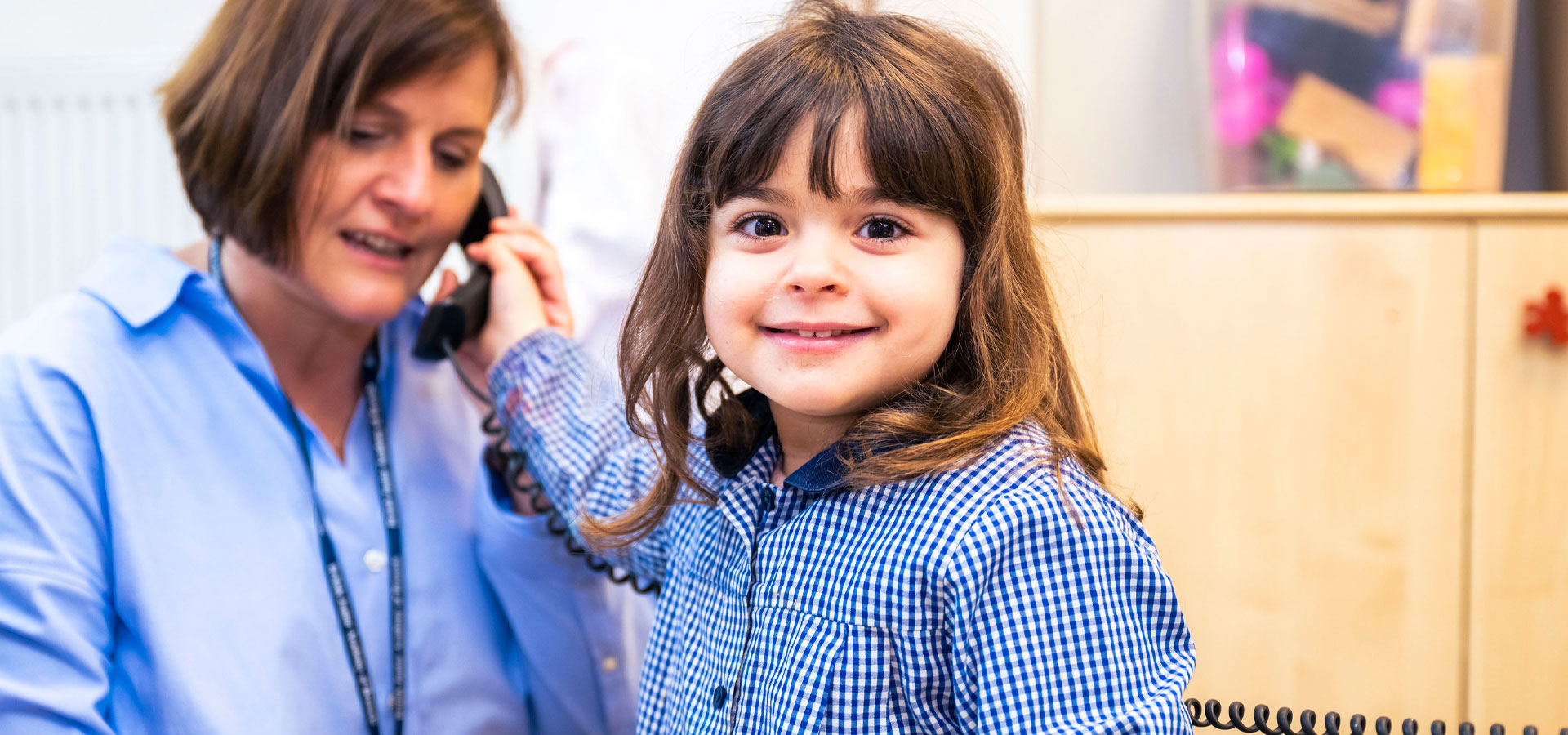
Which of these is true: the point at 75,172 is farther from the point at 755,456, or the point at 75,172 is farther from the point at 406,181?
the point at 755,456

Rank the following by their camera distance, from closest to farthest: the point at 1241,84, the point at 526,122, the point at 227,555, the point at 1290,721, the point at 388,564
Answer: the point at 1290,721, the point at 227,555, the point at 388,564, the point at 1241,84, the point at 526,122

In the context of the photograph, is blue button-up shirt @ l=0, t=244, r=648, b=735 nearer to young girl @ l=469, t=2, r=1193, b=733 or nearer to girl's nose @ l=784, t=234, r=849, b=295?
young girl @ l=469, t=2, r=1193, b=733

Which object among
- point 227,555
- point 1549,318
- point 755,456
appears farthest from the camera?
point 1549,318

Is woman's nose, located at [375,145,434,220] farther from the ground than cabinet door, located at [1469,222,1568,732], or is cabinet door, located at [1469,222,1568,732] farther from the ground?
woman's nose, located at [375,145,434,220]

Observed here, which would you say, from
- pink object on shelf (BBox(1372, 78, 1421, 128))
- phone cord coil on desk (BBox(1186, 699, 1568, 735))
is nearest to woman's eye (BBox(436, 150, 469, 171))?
phone cord coil on desk (BBox(1186, 699, 1568, 735))

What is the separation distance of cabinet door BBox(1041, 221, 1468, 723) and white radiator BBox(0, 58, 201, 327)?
1476 millimetres

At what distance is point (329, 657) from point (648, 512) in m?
0.32

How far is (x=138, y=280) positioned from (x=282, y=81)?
21 centimetres

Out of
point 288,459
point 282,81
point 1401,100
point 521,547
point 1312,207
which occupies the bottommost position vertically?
point 521,547

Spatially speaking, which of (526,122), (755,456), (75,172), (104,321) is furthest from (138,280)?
(75,172)

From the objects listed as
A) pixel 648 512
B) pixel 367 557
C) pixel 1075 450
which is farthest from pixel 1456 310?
pixel 367 557

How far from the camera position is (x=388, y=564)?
996mm

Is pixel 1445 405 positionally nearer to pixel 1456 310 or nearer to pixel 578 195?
pixel 1456 310

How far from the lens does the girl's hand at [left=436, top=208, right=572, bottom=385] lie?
1069 millimetres
